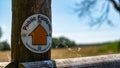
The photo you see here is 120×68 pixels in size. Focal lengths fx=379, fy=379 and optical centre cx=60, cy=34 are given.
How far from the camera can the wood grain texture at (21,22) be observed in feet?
8.53

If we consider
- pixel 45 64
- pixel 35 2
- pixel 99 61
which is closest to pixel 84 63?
pixel 99 61

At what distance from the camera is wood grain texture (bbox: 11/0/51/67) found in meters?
2.60

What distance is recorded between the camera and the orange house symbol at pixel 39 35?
259cm

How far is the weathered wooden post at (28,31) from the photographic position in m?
2.59

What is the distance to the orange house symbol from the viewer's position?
259cm

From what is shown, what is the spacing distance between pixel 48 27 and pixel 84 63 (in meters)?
0.44

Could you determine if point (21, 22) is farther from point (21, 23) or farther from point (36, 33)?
point (36, 33)

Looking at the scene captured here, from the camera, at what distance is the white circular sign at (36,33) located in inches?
102

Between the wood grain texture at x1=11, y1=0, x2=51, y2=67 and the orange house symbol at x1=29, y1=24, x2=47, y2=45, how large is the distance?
84 mm

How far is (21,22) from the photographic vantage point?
2602 millimetres

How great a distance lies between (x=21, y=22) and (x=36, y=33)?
13cm

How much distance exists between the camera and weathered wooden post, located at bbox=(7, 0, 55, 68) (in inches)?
102

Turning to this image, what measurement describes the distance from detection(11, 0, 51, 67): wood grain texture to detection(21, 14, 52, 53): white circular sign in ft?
0.09

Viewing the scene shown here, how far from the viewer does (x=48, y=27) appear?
2.69 m
